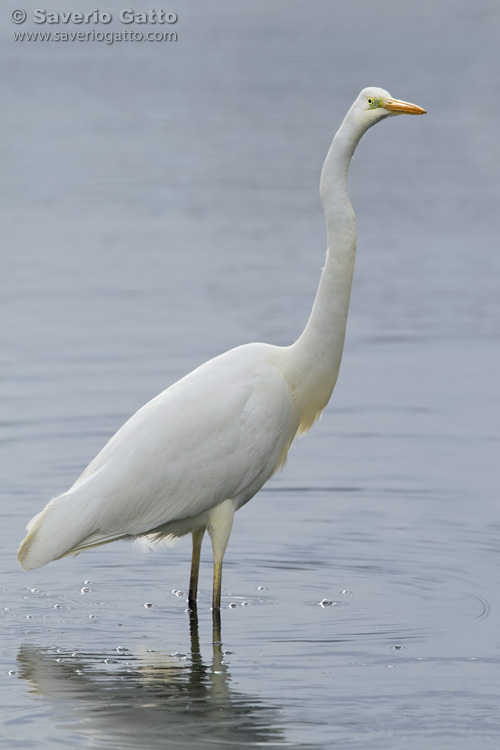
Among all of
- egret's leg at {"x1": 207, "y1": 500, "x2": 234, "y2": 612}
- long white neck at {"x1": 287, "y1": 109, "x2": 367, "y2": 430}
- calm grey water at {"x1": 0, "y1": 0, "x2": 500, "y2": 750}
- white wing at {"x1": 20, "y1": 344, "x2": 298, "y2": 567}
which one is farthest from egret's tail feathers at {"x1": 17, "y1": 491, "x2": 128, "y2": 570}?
long white neck at {"x1": 287, "y1": 109, "x2": 367, "y2": 430}

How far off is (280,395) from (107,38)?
25412 millimetres

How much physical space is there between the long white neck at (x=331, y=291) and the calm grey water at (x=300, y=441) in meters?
1.00

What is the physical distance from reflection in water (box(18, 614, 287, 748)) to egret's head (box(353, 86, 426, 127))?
248 cm

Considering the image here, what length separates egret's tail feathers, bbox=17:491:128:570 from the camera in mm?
6199

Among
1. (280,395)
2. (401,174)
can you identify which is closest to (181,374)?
(280,395)

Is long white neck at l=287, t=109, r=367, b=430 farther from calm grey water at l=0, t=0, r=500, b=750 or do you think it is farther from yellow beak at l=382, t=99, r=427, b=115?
calm grey water at l=0, t=0, r=500, b=750

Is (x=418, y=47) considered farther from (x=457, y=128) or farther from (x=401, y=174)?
(x=401, y=174)

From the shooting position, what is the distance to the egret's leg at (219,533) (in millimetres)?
6363

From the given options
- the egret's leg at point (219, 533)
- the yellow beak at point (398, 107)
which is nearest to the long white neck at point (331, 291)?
the yellow beak at point (398, 107)

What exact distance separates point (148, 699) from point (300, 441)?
12.6 ft

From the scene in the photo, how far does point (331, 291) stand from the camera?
6582 mm

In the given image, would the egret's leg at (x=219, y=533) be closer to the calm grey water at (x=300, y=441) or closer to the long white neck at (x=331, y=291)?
the calm grey water at (x=300, y=441)

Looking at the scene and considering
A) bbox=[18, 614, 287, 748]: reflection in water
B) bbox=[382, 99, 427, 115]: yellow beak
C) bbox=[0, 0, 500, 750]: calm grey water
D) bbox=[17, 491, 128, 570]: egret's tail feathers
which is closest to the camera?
bbox=[18, 614, 287, 748]: reflection in water

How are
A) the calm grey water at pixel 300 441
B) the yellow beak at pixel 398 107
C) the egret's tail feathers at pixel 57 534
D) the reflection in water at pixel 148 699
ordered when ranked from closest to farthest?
the reflection in water at pixel 148 699
the calm grey water at pixel 300 441
the egret's tail feathers at pixel 57 534
the yellow beak at pixel 398 107
